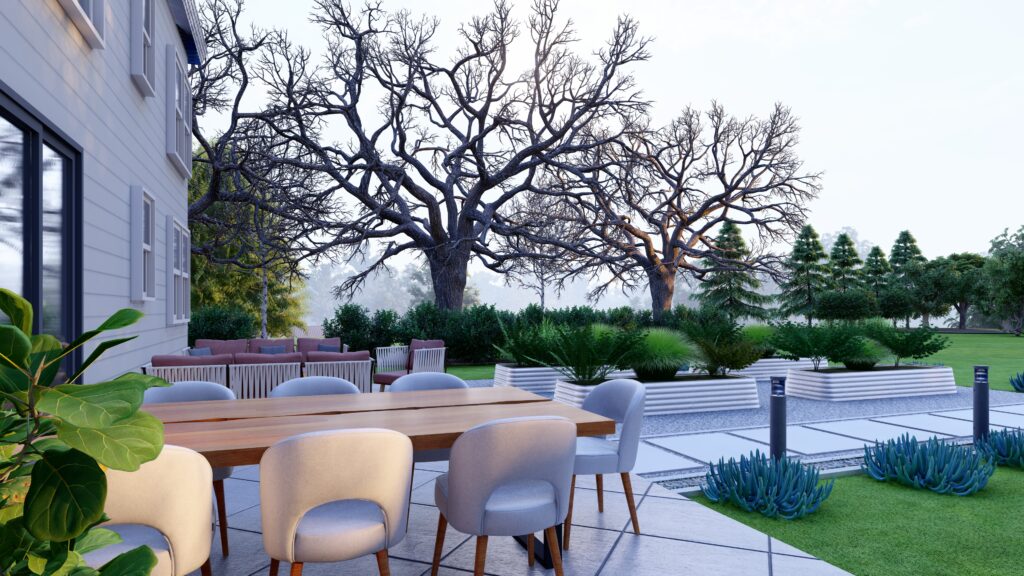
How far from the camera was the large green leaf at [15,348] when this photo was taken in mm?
698

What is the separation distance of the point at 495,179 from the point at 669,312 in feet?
20.8

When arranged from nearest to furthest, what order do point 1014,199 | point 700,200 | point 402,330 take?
point 402,330, point 700,200, point 1014,199

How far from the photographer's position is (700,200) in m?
24.7

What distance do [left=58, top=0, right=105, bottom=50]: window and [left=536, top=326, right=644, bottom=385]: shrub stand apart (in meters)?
5.71

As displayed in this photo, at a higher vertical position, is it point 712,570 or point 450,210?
point 450,210


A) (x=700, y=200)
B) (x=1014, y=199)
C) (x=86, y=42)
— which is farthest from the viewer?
(x=1014, y=199)

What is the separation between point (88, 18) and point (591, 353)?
5.97m

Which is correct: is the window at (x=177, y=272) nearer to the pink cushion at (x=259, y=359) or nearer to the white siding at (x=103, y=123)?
the white siding at (x=103, y=123)

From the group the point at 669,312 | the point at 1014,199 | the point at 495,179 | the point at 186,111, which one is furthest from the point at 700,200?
the point at 1014,199

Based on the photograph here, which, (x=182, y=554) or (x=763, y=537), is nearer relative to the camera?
(x=182, y=554)

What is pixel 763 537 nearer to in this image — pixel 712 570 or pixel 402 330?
pixel 712 570

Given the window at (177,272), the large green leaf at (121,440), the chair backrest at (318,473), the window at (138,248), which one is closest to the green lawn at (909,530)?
the chair backrest at (318,473)

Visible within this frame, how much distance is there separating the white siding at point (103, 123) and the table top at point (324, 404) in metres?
2.05

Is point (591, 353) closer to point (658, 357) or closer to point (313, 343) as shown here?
point (658, 357)
